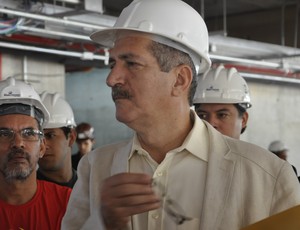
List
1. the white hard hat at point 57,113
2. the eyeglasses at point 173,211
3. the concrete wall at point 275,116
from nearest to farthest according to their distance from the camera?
the eyeglasses at point 173,211, the white hard hat at point 57,113, the concrete wall at point 275,116

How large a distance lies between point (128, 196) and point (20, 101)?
2.27 meters

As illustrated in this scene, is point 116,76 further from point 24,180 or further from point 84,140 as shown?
point 84,140

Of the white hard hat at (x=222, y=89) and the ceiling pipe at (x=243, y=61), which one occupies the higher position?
the ceiling pipe at (x=243, y=61)

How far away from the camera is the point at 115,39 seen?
272cm

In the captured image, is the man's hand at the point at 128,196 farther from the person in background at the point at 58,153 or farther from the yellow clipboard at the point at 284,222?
the person in background at the point at 58,153

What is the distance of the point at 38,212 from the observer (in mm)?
3719

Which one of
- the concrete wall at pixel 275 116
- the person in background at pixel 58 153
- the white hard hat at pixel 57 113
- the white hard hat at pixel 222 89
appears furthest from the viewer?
the concrete wall at pixel 275 116

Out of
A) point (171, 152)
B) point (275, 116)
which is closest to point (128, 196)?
point (171, 152)

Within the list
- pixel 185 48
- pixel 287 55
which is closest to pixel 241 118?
pixel 185 48

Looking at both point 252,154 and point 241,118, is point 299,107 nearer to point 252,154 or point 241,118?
point 241,118

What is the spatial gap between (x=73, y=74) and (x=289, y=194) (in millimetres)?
11570

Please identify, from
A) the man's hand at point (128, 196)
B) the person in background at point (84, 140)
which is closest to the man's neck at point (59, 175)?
the man's hand at point (128, 196)

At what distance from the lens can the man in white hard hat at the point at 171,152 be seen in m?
2.36

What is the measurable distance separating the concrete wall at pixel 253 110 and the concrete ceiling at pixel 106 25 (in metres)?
1.33
